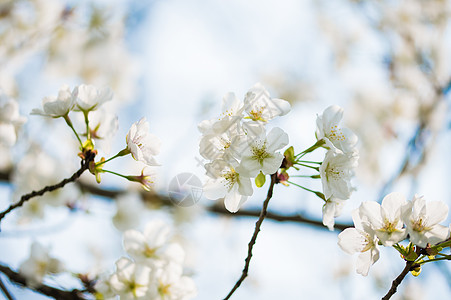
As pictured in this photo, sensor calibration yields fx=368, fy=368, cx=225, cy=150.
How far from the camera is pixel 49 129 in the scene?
3.32m

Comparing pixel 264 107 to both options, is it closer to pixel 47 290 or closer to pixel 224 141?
pixel 224 141

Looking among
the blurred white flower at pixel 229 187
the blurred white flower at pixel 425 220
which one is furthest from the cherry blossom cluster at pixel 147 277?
the blurred white flower at pixel 425 220

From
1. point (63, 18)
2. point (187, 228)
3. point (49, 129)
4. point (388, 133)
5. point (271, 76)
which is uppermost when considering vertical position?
point (271, 76)

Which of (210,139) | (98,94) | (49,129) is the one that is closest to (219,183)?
(210,139)

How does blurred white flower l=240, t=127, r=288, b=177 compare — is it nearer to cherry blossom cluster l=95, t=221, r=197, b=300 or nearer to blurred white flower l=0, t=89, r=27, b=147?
cherry blossom cluster l=95, t=221, r=197, b=300

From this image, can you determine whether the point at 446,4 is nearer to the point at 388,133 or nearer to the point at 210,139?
the point at 388,133

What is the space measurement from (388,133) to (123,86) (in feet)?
10.0

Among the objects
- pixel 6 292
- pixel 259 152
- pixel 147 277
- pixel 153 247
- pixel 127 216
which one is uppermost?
pixel 127 216

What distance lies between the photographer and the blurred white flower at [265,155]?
2.86 feet

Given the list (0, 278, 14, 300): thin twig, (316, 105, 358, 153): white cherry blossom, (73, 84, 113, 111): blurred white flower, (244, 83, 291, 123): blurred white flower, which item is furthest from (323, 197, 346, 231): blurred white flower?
(0, 278, 14, 300): thin twig

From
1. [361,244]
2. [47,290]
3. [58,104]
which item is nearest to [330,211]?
[361,244]

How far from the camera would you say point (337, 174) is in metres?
0.93

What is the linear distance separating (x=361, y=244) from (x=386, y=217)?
0.10m

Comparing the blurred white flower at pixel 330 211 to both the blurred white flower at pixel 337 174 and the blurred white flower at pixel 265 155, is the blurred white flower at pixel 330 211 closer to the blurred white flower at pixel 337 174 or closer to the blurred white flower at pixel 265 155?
the blurred white flower at pixel 337 174
